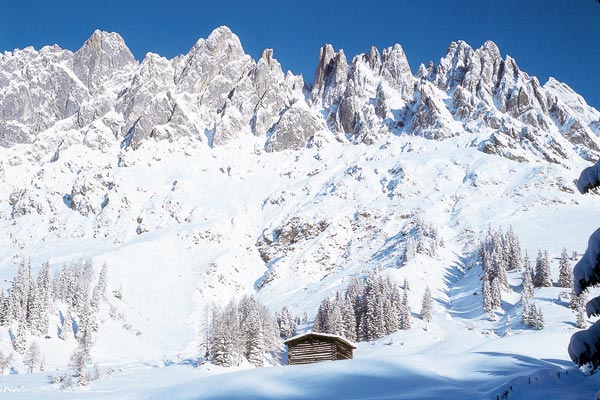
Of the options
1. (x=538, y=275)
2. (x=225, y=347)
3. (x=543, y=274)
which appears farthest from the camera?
(x=538, y=275)

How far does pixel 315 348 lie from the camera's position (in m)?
49.5

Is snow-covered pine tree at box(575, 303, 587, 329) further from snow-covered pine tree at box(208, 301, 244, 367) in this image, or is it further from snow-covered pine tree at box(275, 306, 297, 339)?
snow-covered pine tree at box(275, 306, 297, 339)

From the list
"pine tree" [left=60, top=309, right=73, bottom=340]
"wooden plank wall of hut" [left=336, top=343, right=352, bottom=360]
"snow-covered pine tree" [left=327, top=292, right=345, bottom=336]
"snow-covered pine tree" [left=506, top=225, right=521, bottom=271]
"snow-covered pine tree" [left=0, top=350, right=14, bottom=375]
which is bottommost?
"wooden plank wall of hut" [left=336, top=343, right=352, bottom=360]

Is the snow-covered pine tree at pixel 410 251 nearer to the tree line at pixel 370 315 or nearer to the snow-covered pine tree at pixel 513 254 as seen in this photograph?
the snow-covered pine tree at pixel 513 254

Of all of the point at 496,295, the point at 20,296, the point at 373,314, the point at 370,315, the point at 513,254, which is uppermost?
the point at 513,254

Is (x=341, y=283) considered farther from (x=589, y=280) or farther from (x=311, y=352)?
(x=589, y=280)

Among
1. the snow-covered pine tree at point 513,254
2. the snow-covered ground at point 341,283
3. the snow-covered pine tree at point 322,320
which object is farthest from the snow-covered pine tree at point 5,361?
the snow-covered pine tree at point 513,254

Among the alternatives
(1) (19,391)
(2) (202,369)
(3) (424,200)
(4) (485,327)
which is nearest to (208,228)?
(3) (424,200)

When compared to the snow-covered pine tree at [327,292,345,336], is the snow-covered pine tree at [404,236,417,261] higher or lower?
higher

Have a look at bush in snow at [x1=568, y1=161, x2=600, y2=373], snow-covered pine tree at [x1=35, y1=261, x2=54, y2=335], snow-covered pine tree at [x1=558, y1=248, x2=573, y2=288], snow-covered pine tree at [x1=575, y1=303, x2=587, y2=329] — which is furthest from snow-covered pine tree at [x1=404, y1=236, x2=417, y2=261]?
bush in snow at [x1=568, y1=161, x2=600, y2=373]

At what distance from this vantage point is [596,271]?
26.6 feet

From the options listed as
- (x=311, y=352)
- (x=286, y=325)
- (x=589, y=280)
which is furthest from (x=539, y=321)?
(x=589, y=280)

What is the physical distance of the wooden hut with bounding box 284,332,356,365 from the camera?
48.6 metres

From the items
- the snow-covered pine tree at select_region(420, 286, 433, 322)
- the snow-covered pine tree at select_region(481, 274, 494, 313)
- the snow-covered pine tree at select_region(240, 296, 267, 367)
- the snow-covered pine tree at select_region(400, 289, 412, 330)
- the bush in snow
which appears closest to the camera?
the bush in snow
